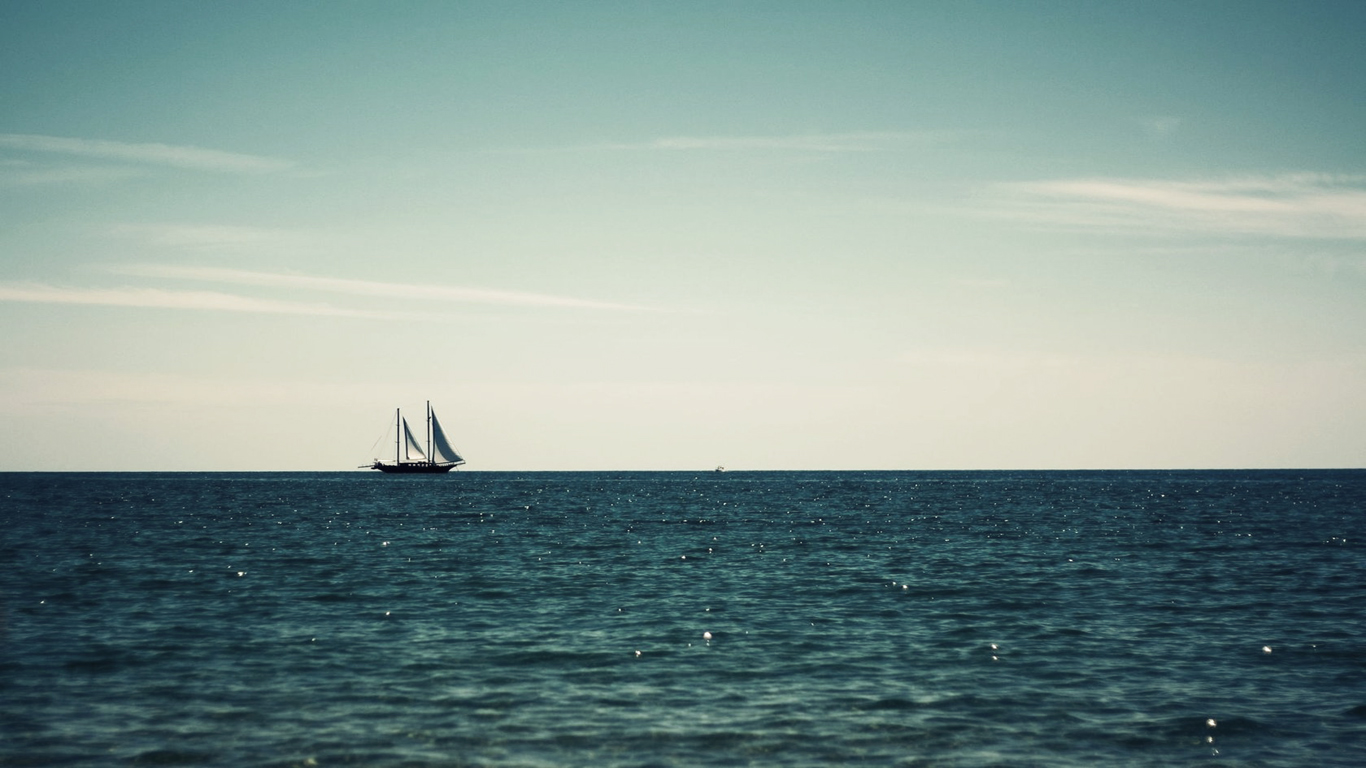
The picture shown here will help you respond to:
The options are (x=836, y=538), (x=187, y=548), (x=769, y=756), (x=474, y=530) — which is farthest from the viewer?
(x=474, y=530)

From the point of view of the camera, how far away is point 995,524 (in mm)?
93438

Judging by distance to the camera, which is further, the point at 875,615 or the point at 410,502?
the point at 410,502

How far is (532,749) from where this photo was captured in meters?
19.2

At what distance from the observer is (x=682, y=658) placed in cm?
2783

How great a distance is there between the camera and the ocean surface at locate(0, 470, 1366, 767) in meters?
19.7

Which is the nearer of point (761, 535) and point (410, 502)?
point (761, 535)

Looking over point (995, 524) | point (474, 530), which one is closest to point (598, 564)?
point (474, 530)

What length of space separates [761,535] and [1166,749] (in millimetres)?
61617

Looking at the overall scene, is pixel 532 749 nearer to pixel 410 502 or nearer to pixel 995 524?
pixel 995 524

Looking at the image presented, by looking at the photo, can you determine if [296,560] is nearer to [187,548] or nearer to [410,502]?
[187,548]

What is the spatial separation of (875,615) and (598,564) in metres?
22.0

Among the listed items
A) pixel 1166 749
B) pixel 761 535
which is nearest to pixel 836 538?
pixel 761 535

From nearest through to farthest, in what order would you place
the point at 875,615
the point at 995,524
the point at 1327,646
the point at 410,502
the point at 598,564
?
the point at 1327,646, the point at 875,615, the point at 598,564, the point at 995,524, the point at 410,502

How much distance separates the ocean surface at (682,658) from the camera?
19.7 m
